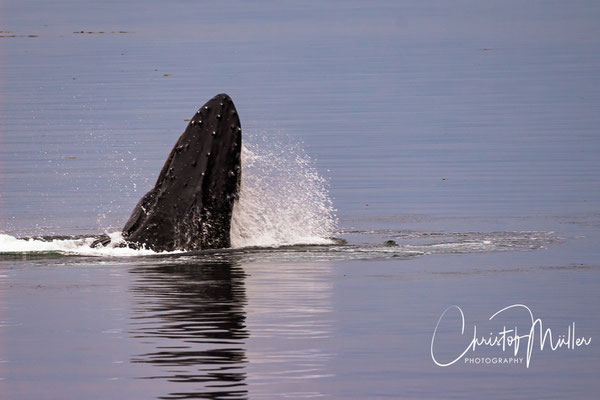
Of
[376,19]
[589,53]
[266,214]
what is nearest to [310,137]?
[266,214]

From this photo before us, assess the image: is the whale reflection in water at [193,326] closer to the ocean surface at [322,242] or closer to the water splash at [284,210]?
the ocean surface at [322,242]

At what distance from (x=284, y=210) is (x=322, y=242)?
73.7 inches

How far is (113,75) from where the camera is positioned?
5097 cm

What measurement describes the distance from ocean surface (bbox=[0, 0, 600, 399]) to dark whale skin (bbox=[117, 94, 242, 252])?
26 cm

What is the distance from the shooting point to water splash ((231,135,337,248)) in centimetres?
2016

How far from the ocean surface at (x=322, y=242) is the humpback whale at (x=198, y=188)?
10.5 inches

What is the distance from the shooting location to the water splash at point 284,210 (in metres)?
20.2

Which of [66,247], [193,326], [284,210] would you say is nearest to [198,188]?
[66,247]

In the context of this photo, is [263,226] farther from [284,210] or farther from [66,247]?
[66,247]

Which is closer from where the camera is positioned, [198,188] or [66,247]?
[198,188]

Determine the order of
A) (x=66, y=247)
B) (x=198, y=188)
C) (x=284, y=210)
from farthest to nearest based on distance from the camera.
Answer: (x=284, y=210)
(x=66, y=247)
(x=198, y=188)

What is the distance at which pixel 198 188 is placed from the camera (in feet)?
62.2

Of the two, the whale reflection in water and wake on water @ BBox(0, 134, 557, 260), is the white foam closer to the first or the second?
wake on water @ BBox(0, 134, 557, 260)

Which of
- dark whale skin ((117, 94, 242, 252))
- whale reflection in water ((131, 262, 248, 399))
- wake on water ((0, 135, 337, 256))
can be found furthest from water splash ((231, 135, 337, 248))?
whale reflection in water ((131, 262, 248, 399))
